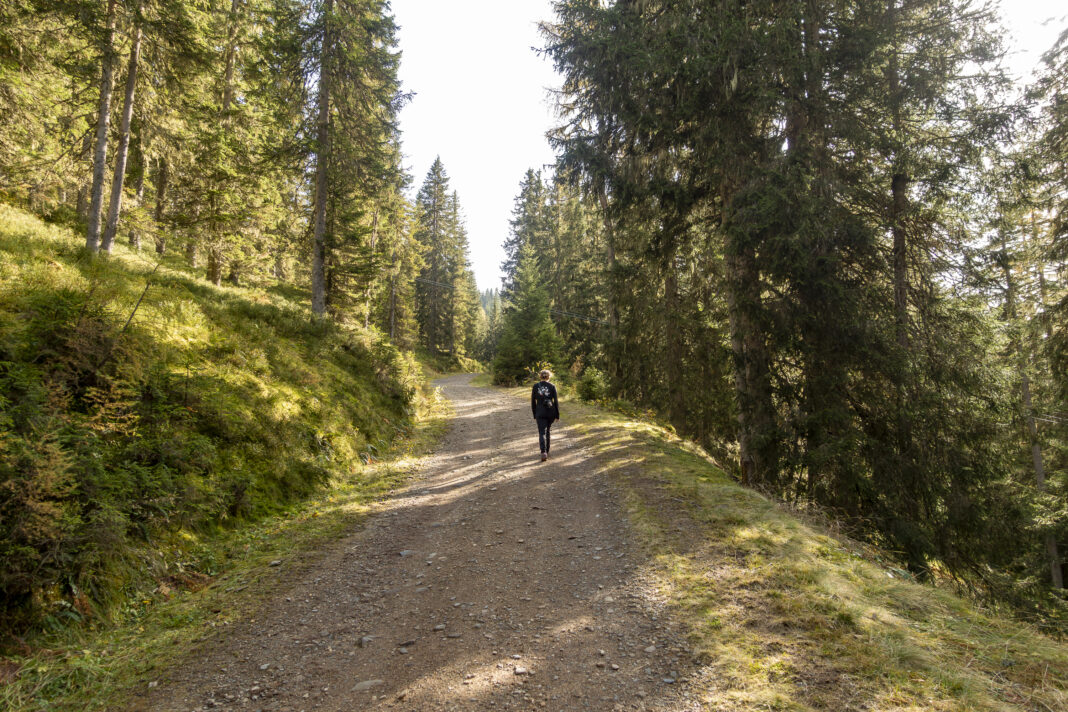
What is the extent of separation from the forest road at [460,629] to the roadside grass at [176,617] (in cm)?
23

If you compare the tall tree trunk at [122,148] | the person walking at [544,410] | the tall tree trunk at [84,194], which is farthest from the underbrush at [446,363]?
the person walking at [544,410]

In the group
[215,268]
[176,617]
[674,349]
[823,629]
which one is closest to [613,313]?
[674,349]

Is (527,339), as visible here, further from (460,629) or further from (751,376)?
(460,629)

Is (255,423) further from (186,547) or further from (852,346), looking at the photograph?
(852,346)

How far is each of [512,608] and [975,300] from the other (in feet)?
38.6

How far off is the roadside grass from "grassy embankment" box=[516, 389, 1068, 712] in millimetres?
4500

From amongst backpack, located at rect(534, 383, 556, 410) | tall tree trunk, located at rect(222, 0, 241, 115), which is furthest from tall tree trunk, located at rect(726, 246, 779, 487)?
tall tree trunk, located at rect(222, 0, 241, 115)

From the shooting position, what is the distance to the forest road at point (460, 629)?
341 centimetres

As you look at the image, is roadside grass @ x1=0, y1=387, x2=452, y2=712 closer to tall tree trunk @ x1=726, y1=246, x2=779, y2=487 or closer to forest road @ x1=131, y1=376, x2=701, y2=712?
forest road @ x1=131, y1=376, x2=701, y2=712

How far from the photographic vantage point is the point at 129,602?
14.9 ft

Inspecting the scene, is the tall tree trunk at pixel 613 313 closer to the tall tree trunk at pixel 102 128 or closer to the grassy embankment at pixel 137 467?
the grassy embankment at pixel 137 467

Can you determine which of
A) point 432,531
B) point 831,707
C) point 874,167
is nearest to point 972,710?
point 831,707

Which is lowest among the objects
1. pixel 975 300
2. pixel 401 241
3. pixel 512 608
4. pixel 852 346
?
pixel 512 608

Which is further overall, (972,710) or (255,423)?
(255,423)
